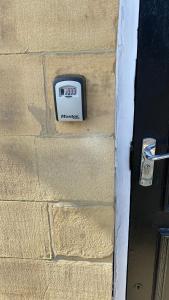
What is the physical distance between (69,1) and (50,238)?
0.96 m

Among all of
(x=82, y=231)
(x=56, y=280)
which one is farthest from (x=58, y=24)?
(x=56, y=280)

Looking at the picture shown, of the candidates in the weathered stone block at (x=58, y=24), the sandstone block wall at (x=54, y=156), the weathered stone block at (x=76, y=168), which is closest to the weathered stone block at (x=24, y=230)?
the sandstone block wall at (x=54, y=156)

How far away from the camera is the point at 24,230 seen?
4.09ft

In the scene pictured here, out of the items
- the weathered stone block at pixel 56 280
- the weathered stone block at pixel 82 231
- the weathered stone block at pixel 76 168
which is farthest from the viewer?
the weathered stone block at pixel 56 280

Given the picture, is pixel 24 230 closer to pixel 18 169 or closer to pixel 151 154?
pixel 18 169

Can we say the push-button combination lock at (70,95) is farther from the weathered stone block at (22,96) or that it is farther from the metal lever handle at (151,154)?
the metal lever handle at (151,154)

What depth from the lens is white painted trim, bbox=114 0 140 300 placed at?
94cm

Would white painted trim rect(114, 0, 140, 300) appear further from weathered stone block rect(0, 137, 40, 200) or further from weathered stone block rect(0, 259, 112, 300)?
weathered stone block rect(0, 137, 40, 200)

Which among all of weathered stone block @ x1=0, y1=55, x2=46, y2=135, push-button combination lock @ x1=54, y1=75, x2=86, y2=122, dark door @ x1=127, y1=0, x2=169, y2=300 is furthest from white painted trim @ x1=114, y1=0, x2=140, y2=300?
weathered stone block @ x1=0, y1=55, x2=46, y2=135

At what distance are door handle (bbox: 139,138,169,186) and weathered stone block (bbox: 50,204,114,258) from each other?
201 mm

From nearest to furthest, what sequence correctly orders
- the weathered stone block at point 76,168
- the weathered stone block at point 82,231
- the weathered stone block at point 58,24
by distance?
the weathered stone block at point 58,24 < the weathered stone block at point 76,168 < the weathered stone block at point 82,231

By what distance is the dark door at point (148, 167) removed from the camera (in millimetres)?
959

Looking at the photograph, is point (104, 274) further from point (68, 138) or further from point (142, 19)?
point (142, 19)

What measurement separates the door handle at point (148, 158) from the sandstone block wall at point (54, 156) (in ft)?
0.44
